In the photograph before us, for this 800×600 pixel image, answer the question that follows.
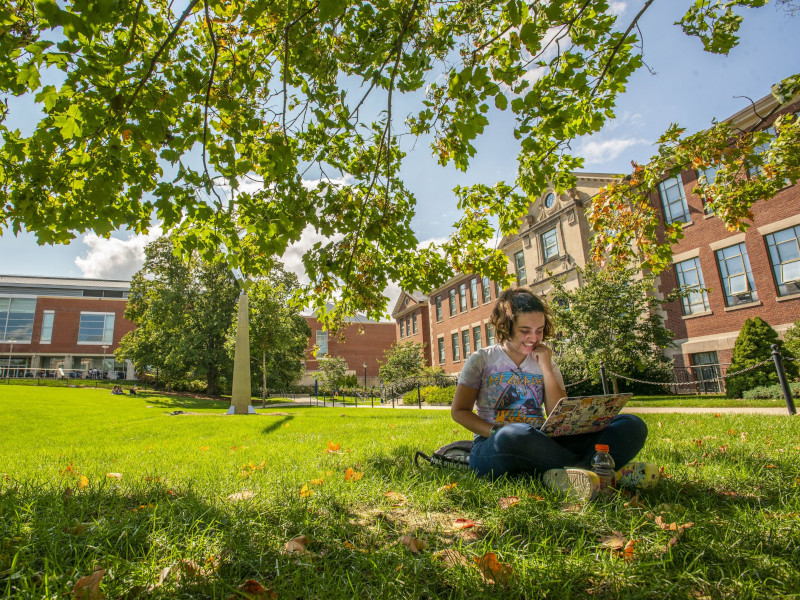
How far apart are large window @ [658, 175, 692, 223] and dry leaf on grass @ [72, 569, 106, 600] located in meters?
20.1

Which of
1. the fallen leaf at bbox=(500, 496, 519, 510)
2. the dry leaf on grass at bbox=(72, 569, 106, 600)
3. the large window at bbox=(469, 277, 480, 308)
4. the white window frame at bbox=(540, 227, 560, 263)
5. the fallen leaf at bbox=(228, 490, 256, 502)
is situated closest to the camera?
the dry leaf on grass at bbox=(72, 569, 106, 600)

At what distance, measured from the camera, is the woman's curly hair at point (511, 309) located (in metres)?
3.23

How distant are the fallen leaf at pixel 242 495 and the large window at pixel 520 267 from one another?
24966mm

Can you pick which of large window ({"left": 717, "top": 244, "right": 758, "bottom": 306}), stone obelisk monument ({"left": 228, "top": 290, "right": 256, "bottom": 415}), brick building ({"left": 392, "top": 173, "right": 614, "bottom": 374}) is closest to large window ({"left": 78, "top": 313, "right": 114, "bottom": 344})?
brick building ({"left": 392, "top": 173, "right": 614, "bottom": 374})

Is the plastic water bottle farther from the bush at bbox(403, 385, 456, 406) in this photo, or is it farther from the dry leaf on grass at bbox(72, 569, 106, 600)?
the bush at bbox(403, 385, 456, 406)

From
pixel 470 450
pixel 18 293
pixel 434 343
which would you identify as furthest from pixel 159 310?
pixel 18 293

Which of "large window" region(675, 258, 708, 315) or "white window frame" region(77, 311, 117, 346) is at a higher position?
"white window frame" region(77, 311, 117, 346)

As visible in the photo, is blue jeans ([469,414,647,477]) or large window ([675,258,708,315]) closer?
blue jeans ([469,414,647,477])

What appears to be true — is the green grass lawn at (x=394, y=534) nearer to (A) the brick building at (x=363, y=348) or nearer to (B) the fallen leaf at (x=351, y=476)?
(B) the fallen leaf at (x=351, y=476)

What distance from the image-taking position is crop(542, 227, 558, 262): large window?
23.9 m

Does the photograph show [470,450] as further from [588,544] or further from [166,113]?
[166,113]

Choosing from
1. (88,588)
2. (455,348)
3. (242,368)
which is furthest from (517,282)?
(88,588)

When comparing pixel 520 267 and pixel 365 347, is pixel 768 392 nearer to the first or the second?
pixel 520 267

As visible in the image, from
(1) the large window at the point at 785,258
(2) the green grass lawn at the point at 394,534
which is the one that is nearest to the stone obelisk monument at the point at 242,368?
(2) the green grass lawn at the point at 394,534
